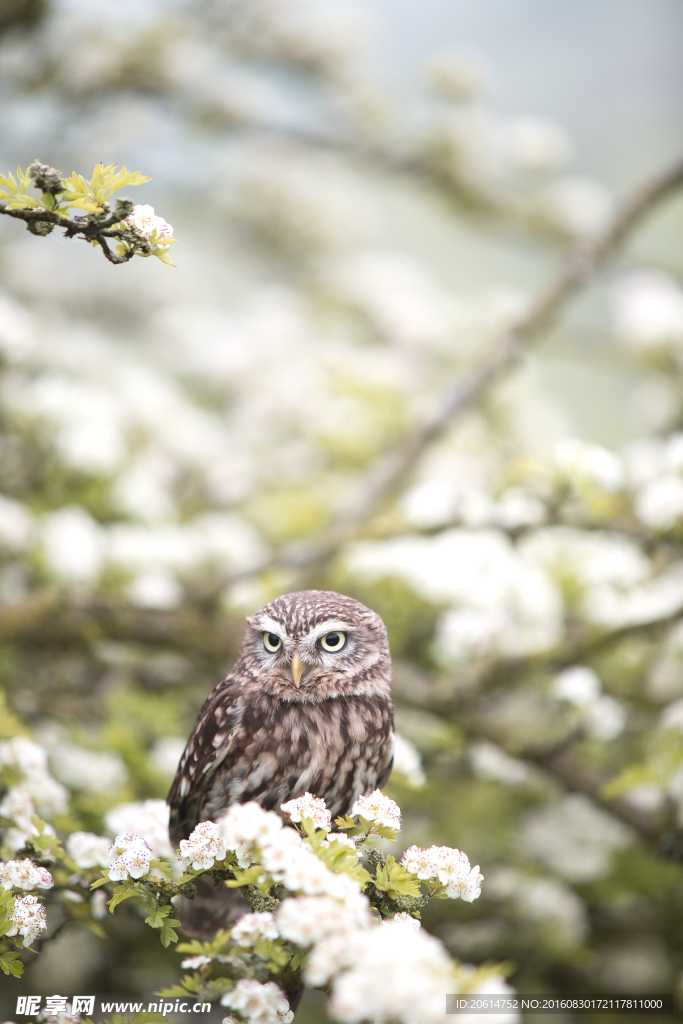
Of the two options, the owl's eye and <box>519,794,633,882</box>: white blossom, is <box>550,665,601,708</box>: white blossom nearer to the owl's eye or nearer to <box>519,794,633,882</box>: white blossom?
<box>519,794,633,882</box>: white blossom

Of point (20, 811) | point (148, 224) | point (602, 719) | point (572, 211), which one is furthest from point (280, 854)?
point (572, 211)

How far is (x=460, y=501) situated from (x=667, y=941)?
5.86 feet

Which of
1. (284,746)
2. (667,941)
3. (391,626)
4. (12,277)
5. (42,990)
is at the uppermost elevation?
(12,277)

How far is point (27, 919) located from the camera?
3.15 feet

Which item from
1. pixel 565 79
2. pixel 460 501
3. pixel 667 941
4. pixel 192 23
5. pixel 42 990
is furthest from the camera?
pixel 565 79

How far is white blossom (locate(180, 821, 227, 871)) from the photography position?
2.81ft

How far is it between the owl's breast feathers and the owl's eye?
118mm

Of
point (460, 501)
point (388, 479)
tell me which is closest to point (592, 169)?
point (388, 479)

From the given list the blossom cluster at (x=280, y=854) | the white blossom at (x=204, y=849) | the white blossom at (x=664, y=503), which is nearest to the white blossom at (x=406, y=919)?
the blossom cluster at (x=280, y=854)

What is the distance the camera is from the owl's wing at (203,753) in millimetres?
1127

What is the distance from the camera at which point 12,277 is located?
4812 mm

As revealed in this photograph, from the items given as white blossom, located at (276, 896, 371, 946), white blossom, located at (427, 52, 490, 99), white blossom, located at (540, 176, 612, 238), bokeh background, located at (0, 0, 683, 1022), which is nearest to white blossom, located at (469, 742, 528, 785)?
bokeh background, located at (0, 0, 683, 1022)

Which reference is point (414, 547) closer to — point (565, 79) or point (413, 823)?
point (413, 823)

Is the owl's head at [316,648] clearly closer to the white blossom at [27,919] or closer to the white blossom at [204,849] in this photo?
the white blossom at [204,849]
